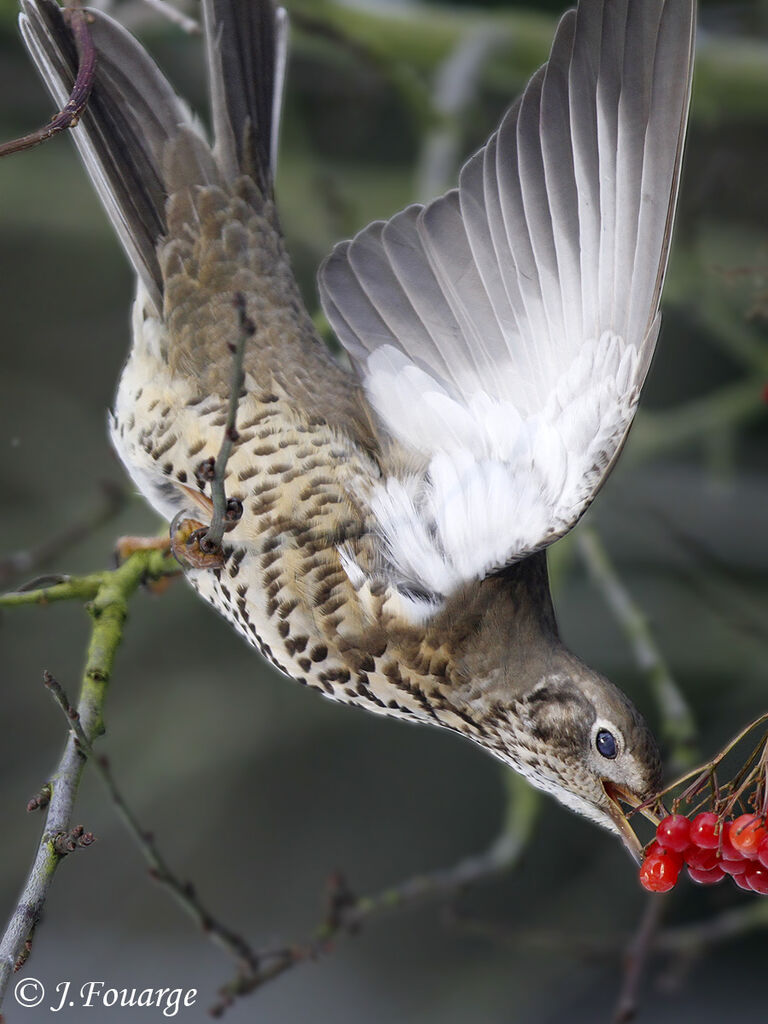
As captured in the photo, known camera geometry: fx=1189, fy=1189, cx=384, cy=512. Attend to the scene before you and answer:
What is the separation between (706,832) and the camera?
1.57 m

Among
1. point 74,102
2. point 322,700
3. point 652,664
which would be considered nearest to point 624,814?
point 652,664

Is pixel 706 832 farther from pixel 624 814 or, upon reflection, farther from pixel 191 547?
pixel 191 547

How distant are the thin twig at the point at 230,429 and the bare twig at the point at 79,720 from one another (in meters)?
0.17

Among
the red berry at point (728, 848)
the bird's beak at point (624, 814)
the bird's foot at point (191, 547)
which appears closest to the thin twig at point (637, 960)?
the bird's beak at point (624, 814)

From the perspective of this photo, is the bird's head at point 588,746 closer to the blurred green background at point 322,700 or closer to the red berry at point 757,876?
the red berry at point 757,876

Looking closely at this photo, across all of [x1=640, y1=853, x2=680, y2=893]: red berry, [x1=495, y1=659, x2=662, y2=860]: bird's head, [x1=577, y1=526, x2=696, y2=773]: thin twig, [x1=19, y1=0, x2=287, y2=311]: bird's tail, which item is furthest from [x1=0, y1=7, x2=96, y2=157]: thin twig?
[x1=577, y1=526, x2=696, y2=773]: thin twig

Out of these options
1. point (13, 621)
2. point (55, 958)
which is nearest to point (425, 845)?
point (55, 958)

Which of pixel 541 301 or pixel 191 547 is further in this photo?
pixel 191 547

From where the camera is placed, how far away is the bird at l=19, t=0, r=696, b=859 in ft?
5.72

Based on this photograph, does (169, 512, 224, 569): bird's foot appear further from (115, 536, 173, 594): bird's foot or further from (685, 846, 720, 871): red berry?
(685, 846, 720, 871): red berry

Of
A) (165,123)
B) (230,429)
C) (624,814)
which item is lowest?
(624,814)

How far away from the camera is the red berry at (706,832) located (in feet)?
5.14

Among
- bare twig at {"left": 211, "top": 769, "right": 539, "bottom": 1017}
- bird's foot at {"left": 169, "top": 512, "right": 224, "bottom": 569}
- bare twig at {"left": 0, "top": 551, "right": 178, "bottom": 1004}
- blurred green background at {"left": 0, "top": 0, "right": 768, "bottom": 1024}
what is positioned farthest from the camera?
blurred green background at {"left": 0, "top": 0, "right": 768, "bottom": 1024}

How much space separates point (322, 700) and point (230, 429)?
8.10ft
